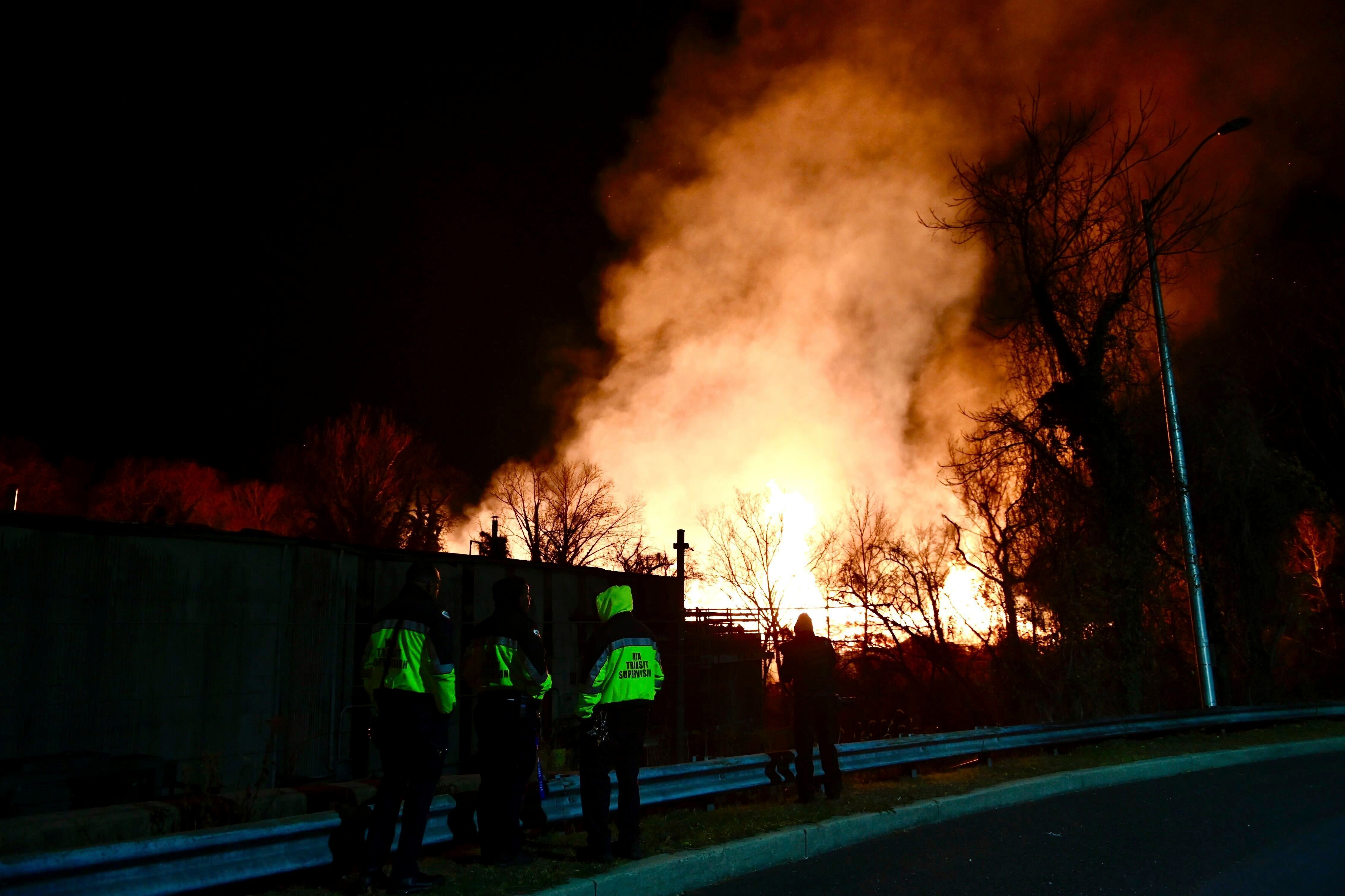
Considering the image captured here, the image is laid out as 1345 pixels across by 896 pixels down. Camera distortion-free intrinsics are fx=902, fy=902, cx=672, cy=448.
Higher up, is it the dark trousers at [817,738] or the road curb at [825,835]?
the dark trousers at [817,738]

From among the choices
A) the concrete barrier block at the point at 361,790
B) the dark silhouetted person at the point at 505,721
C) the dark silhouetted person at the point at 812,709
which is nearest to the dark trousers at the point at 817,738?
the dark silhouetted person at the point at 812,709

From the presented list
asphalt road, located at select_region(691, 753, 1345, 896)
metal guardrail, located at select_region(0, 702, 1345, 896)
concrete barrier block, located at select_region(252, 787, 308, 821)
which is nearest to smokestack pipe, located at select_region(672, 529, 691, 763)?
metal guardrail, located at select_region(0, 702, 1345, 896)

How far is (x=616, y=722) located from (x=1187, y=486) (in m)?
13.3

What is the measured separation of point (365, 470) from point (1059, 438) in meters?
35.2

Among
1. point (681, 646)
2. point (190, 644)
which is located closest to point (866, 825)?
point (190, 644)

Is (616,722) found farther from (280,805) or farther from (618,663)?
(280,805)

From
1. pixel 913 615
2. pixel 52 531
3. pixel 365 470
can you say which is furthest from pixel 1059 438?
pixel 365 470

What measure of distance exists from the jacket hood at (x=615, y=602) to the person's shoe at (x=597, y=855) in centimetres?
136

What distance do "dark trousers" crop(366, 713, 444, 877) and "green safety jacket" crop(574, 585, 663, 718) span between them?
3.23ft

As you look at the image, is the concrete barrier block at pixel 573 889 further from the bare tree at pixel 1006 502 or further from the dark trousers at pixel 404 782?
the bare tree at pixel 1006 502

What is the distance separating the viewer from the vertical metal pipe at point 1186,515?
48.9 ft

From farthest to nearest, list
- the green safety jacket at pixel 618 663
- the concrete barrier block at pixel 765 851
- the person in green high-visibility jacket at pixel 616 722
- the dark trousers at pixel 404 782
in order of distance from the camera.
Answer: the concrete barrier block at pixel 765 851, the green safety jacket at pixel 618 663, the person in green high-visibility jacket at pixel 616 722, the dark trousers at pixel 404 782

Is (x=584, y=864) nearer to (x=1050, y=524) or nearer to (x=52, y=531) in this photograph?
(x=52, y=531)

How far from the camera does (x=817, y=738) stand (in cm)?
789
